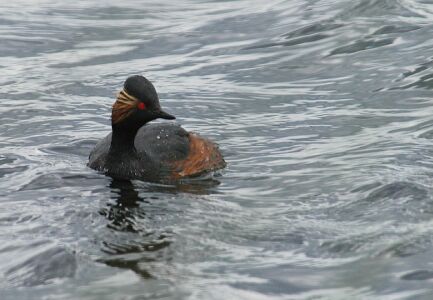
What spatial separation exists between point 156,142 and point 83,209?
5.83ft

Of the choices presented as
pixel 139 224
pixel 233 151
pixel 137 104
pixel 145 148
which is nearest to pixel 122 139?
pixel 145 148

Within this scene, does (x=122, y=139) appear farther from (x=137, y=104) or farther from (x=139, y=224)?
(x=139, y=224)

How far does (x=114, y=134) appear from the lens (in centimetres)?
1192

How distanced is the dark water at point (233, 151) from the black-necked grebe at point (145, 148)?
0.20 metres

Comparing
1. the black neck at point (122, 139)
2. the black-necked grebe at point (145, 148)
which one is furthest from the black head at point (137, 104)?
the black neck at point (122, 139)

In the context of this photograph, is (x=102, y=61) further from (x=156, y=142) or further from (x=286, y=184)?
(x=286, y=184)

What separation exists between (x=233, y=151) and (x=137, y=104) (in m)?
1.54

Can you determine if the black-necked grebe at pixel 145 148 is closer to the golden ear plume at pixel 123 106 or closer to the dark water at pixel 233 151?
the golden ear plume at pixel 123 106

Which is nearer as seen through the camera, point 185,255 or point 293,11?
point 185,255

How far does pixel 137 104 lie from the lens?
11.6m


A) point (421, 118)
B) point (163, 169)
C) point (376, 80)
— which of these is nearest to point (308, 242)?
point (163, 169)

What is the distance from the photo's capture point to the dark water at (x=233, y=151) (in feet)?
29.2

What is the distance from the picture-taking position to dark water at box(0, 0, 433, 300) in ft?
29.2

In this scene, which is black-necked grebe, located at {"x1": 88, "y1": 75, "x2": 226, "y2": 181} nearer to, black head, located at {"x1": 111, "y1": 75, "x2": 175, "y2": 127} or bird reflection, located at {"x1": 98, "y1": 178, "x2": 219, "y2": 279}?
black head, located at {"x1": 111, "y1": 75, "x2": 175, "y2": 127}
